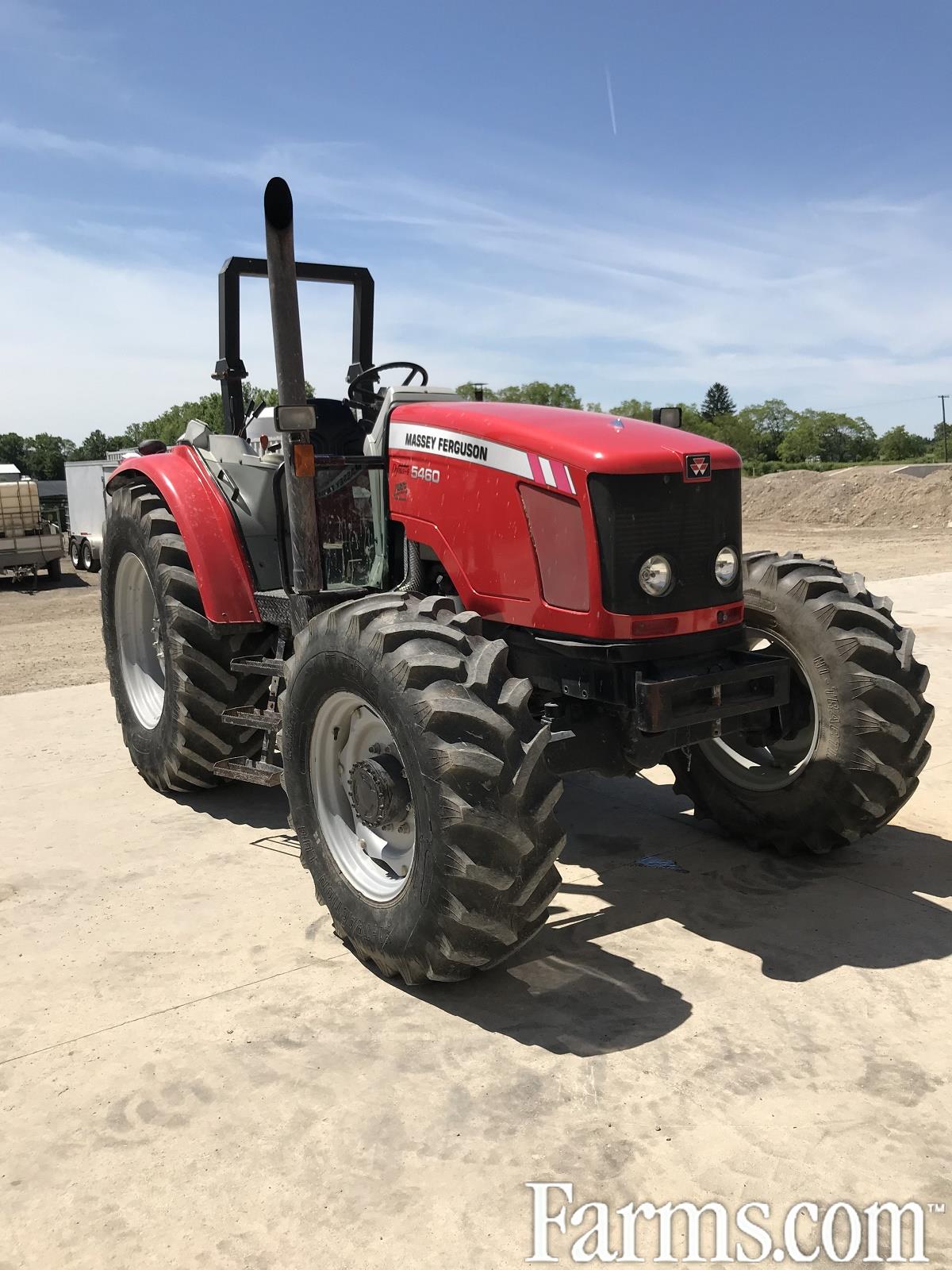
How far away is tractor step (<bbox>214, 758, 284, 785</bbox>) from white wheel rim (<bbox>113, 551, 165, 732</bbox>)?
1.27m

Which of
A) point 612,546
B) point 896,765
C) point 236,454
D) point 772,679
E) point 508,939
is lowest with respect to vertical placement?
point 508,939

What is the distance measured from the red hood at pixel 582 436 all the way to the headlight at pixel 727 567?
31 cm

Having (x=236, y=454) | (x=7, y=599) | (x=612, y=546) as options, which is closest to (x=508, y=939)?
(x=612, y=546)

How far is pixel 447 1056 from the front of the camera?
3211mm

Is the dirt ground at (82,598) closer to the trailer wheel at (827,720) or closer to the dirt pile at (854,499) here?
the dirt pile at (854,499)

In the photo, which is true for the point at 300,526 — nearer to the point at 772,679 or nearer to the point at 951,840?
the point at 772,679

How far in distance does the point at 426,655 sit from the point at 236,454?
2.67 m

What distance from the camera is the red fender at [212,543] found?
5.18m

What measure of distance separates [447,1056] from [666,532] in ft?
5.94

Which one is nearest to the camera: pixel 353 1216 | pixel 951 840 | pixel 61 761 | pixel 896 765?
pixel 353 1216

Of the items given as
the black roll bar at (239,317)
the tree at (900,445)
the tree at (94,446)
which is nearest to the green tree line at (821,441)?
the tree at (900,445)

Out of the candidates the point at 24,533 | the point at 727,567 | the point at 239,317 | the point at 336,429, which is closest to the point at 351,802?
the point at 727,567

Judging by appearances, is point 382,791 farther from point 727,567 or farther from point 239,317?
point 239,317

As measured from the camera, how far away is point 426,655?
3.39 meters
